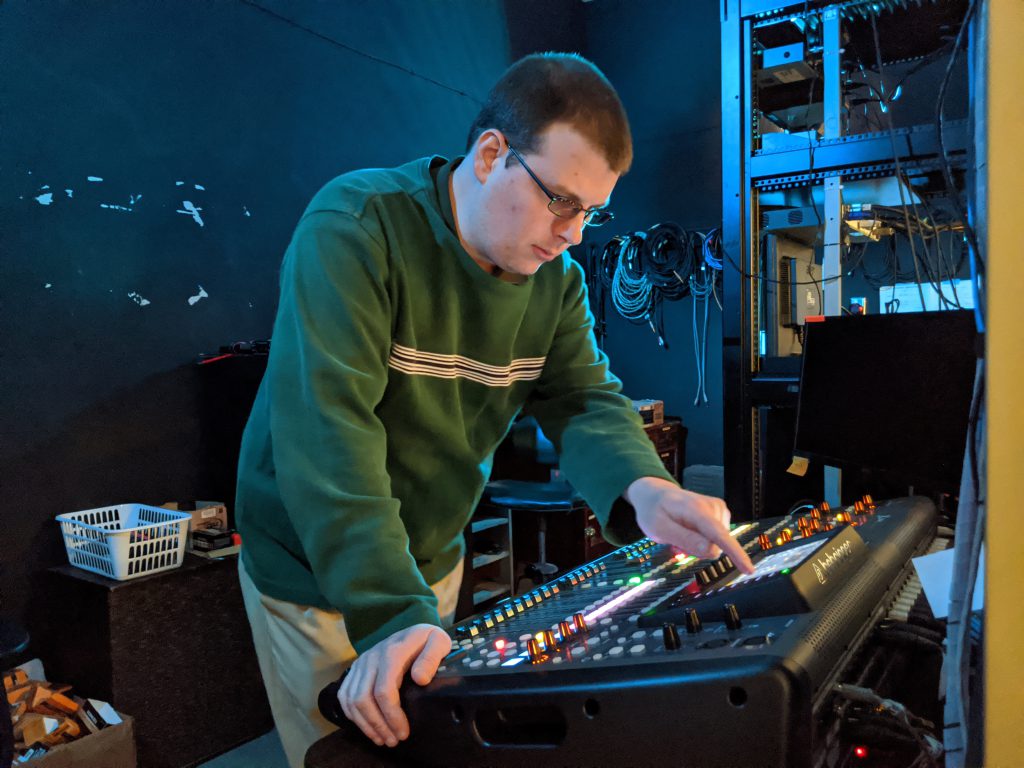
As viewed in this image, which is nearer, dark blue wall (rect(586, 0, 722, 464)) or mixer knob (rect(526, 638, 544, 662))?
mixer knob (rect(526, 638, 544, 662))

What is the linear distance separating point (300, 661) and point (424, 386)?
46cm

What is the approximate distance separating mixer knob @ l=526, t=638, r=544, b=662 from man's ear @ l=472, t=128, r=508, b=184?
65 centimetres

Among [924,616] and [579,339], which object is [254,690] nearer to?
[579,339]

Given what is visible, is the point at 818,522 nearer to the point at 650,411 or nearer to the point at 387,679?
the point at 387,679

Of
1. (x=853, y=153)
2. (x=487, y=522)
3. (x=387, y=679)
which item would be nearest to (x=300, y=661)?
(x=387, y=679)

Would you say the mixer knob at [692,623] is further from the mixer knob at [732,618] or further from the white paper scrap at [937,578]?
the white paper scrap at [937,578]

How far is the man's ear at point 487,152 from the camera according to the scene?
3.37ft

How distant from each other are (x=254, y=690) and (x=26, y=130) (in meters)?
1.90

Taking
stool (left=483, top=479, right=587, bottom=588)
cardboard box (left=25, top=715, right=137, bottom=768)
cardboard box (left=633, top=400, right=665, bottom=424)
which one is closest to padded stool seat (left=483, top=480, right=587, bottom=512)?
stool (left=483, top=479, right=587, bottom=588)

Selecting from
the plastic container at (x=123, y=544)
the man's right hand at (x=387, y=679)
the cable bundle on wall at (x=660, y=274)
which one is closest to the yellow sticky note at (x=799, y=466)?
the man's right hand at (x=387, y=679)

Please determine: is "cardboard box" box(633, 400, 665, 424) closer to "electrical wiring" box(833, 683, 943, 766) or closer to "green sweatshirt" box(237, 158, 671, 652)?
"green sweatshirt" box(237, 158, 671, 652)

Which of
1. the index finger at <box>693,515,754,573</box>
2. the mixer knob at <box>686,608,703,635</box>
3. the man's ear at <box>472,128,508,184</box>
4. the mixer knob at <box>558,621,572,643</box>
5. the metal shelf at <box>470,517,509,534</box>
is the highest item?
the man's ear at <box>472,128,508,184</box>

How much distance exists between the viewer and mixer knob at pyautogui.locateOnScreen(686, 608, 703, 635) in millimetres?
629

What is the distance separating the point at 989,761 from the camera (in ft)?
1.34
